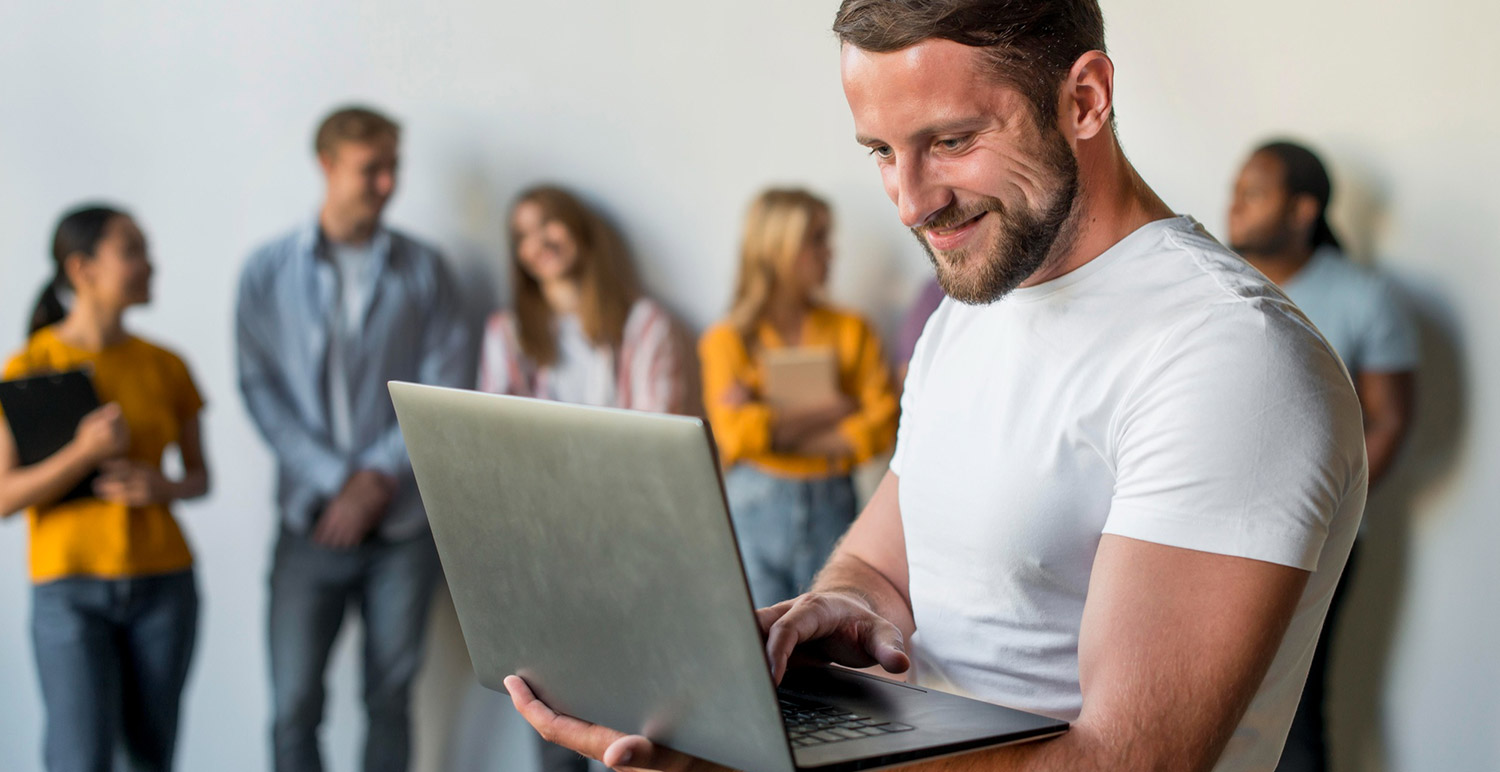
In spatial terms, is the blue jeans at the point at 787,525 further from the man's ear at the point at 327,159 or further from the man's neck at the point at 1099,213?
the man's neck at the point at 1099,213

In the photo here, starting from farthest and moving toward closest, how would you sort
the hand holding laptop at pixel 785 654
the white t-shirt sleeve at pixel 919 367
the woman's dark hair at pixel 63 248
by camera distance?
1. the woman's dark hair at pixel 63 248
2. the white t-shirt sleeve at pixel 919 367
3. the hand holding laptop at pixel 785 654

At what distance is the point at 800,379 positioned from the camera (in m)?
3.25

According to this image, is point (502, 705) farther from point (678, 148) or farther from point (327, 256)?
point (678, 148)

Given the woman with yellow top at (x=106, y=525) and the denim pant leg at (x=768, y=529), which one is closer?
the woman with yellow top at (x=106, y=525)

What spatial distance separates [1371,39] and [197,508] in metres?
3.46

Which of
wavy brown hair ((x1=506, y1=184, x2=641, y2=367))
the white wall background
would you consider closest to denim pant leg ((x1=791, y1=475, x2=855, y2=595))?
the white wall background

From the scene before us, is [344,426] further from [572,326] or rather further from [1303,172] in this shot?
[1303,172]

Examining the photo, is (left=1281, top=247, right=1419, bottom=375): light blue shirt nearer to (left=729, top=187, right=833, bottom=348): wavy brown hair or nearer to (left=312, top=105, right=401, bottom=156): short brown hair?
(left=729, top=187, right=833, bottom=348): wavy brown hair

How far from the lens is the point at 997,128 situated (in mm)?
1097

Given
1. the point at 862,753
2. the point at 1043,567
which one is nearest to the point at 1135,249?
the point at 1043,567

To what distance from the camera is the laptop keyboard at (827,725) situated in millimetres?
920

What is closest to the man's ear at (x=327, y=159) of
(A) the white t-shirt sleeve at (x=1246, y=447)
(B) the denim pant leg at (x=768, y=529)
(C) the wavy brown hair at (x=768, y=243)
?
(C) the wavy brown hair at (x=768, y=243)

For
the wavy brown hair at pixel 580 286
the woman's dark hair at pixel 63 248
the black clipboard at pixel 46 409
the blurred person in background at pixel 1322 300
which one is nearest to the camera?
the black clipboard at pixel 46 409

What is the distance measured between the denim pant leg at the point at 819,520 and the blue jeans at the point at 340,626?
992mm
